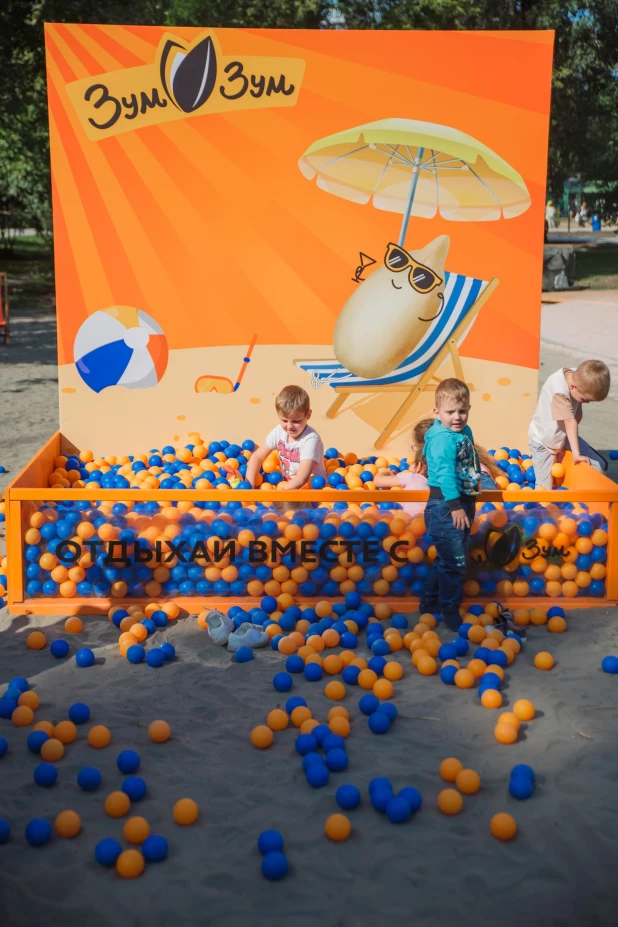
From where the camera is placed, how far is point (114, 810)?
346 cm

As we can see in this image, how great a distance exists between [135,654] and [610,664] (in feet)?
7.72

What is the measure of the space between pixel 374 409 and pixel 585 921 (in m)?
4.80

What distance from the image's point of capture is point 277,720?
4.07 meters

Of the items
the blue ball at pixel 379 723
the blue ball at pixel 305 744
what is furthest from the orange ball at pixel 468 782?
the blue ball at pixel 305 744

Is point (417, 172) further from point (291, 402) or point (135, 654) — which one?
point (135, 654)

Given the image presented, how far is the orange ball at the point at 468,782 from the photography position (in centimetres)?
360

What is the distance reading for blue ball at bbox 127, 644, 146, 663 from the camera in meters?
4.68

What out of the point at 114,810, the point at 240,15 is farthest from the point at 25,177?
the point at 114,810

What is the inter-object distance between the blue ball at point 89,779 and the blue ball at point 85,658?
3.44ft

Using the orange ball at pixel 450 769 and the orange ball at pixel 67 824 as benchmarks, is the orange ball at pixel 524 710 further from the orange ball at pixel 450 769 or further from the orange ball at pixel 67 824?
the orange ball at pixel 67 824

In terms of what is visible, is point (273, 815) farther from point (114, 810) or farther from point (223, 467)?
point (223, 467)

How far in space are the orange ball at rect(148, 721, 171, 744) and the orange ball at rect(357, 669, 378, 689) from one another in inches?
38.7

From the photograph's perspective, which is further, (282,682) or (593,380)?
(593,380)

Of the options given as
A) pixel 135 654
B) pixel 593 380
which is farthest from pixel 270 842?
pixel 593 380
